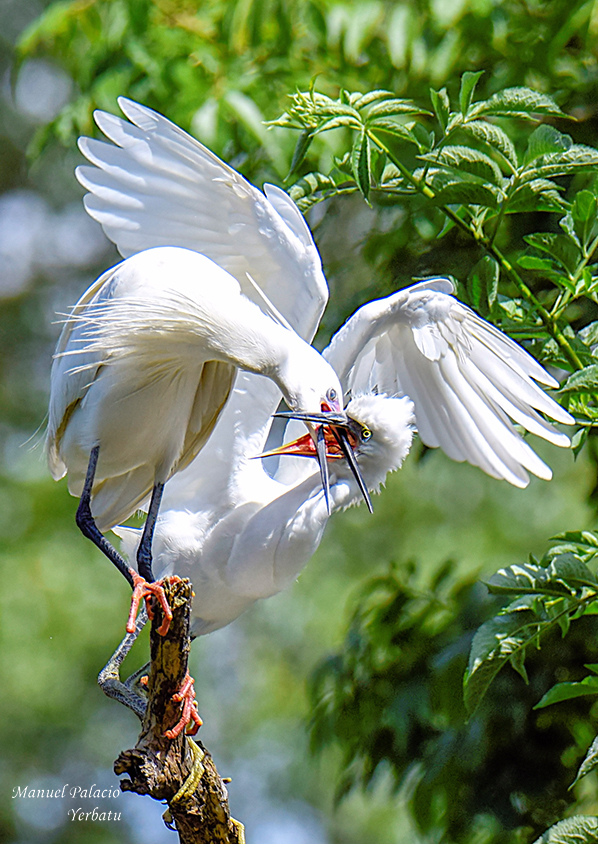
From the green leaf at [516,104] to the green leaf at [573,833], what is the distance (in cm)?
110

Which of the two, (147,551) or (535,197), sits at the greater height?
(535,197)

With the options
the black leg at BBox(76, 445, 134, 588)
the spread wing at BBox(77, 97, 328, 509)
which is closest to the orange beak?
the spread wing at BBox(77, 97, 328, 509)

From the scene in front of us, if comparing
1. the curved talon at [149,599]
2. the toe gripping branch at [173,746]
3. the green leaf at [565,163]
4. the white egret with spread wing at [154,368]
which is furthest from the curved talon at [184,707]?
the green leaf at [565,163]

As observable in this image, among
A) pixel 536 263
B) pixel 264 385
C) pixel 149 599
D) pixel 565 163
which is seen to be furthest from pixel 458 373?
pixel 149 599

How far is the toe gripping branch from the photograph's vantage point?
5.22ft

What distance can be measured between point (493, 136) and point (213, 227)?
100cm

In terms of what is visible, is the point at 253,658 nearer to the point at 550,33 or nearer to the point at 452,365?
the point at 452,365

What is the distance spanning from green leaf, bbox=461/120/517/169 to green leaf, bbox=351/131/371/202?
0.54 ft

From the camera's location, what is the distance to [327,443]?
230 centimetres

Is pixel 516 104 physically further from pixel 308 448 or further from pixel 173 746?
pixel 173 746

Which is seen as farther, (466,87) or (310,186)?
(310,186)

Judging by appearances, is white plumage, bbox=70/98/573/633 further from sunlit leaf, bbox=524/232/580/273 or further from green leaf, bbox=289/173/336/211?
sunlit leaf, bbox=524/232/580/273

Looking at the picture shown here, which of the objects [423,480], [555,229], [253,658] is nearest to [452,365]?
[555,229]

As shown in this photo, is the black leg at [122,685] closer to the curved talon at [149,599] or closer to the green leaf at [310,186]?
the curved talon at [149,599]
